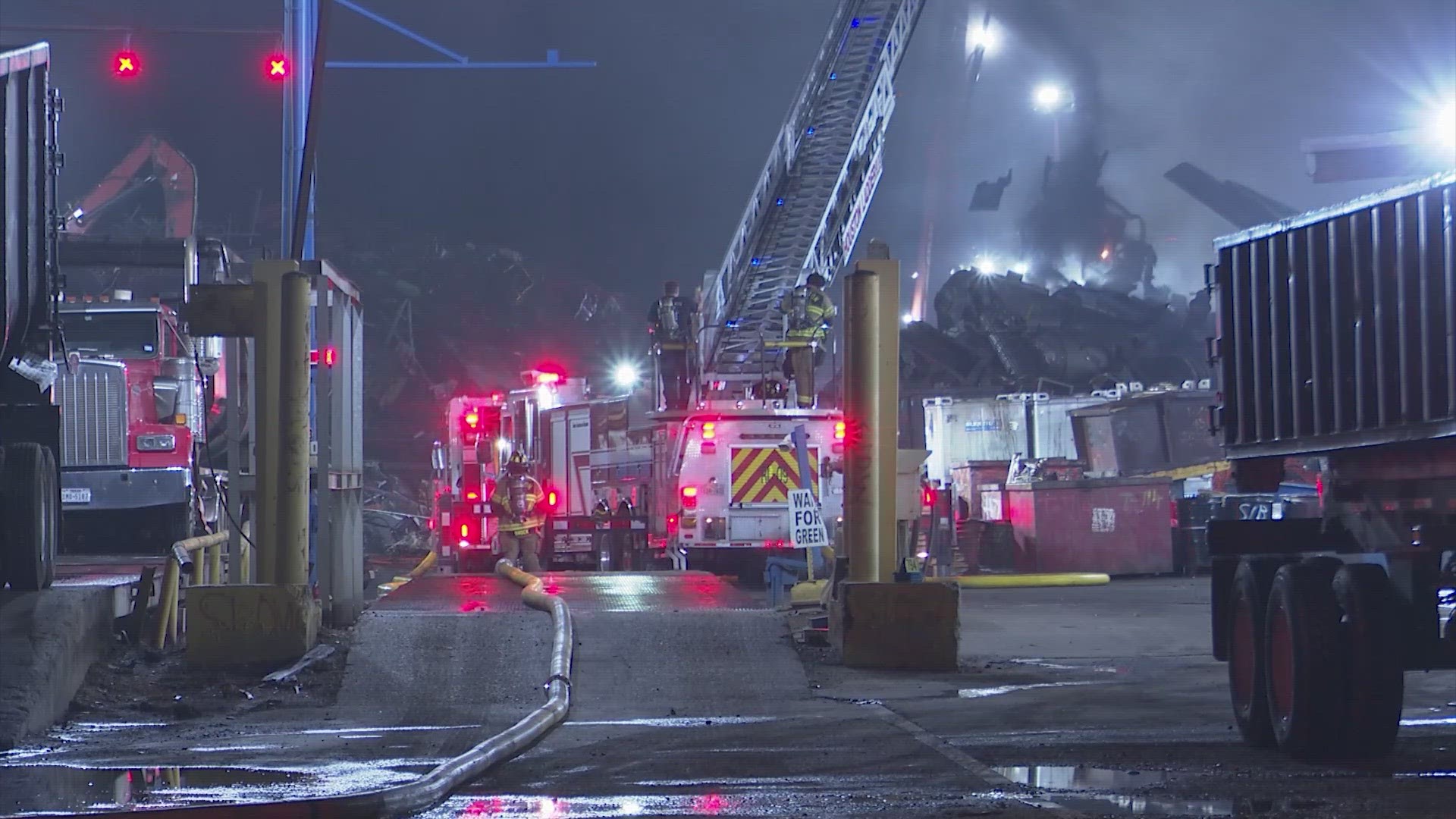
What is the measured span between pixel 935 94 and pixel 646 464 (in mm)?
17806

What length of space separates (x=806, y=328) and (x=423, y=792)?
1522 cm

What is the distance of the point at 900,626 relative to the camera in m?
11.4

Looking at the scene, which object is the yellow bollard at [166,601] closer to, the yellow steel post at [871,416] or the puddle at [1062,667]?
the yellow steel post at [871,416]

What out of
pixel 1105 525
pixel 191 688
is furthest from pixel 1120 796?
pixel 1105 525

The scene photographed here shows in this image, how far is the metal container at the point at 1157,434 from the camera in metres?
29.7

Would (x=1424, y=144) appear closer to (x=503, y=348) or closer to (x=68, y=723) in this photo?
(x=68, y=723)

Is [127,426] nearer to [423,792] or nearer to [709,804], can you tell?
[423,792]

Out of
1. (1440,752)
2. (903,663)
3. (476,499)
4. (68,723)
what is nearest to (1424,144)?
(476,499)

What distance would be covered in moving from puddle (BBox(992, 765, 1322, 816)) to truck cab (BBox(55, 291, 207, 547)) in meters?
12.7

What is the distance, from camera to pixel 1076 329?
3778 centimetres

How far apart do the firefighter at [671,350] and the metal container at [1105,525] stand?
221 inches

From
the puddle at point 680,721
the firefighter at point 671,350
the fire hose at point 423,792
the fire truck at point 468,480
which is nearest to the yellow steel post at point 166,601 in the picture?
the fire hose at point 423,792

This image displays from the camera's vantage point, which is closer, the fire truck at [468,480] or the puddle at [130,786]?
the puddle at [130,786]

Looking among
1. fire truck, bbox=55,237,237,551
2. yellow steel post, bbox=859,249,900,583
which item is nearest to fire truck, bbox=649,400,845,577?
fire truck, bbox=55,237,237,551
